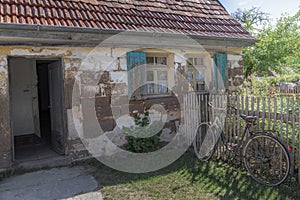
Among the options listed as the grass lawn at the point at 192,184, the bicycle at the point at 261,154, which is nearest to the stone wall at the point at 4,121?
the grass lawn at the point at 192,184

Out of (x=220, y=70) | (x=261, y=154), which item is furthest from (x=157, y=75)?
(x=261, y=154)

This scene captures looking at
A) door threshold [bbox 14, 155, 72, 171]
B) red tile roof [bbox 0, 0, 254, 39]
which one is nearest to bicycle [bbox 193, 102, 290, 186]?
red tile roof [bbox 0, 0, 254, 39]

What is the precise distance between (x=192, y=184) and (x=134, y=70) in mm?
3217

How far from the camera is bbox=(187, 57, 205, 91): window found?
293 inches

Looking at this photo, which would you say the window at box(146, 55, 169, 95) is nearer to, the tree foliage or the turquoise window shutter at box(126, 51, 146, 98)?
the turquoise window shutter at box(126, 51, 146, 98)

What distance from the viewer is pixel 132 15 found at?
6.52 metres

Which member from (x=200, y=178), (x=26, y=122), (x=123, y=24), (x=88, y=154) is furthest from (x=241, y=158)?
(x=26, y=122)

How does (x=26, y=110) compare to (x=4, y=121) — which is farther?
(x=26, y=110)

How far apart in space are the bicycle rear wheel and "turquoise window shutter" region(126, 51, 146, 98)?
6.30 ft

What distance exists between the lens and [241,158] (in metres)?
4.73

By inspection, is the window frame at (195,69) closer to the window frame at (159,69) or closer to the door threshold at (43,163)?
the window frame at (159,69)

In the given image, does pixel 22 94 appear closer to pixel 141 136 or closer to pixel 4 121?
pixel 4 121

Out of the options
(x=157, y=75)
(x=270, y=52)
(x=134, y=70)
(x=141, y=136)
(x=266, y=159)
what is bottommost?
(x=266, y=159)

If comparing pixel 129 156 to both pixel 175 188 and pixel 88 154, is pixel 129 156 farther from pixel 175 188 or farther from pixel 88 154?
pixel 175 188
